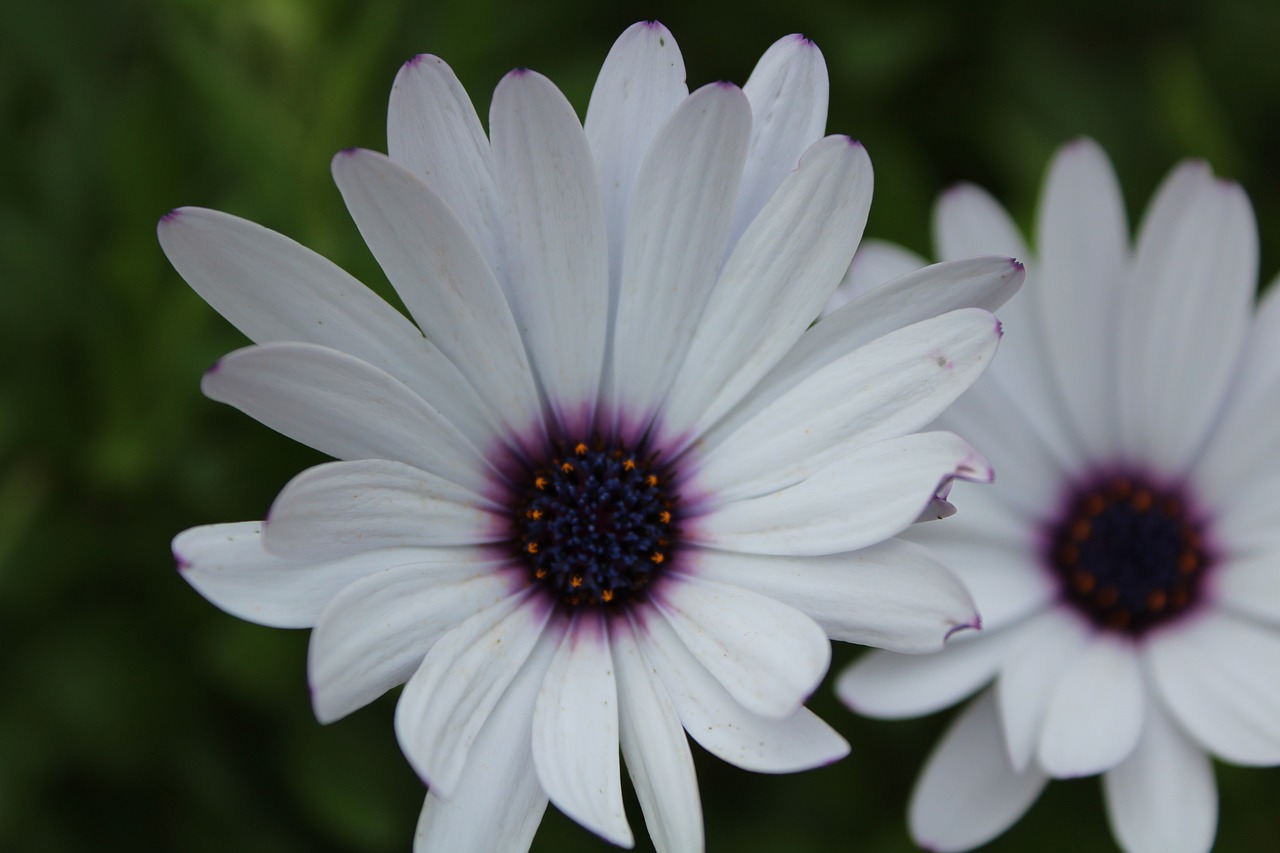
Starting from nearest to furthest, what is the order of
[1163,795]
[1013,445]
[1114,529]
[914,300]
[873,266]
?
[914,300] → [1163,795] → [873,266] → [1013,445] → [1114,529]

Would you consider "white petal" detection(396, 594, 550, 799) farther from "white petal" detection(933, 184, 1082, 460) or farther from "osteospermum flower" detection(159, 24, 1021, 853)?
"white petal" detection(933, 184, 1082, 460)

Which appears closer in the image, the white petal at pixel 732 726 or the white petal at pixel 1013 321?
the white petal at pixel 732 726

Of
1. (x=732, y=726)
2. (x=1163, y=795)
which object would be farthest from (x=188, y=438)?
(x=1163, y=795)

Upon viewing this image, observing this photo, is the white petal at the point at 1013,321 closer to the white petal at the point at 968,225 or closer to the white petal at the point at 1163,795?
the white petal at the point at 968,225

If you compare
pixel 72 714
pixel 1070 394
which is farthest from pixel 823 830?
pixel 72 714

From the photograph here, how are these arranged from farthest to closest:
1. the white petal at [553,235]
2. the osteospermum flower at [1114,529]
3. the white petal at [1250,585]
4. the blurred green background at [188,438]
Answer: the blurred green background at [188,438] < the white petal at [1250,585] < the osteospermum flower at [1114,529] < the white petal at [553,235]

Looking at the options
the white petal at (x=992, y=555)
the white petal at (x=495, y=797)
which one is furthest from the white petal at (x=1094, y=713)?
the white petal at (x=495, y=797)

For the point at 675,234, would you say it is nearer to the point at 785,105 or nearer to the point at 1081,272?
the point at 785,105
